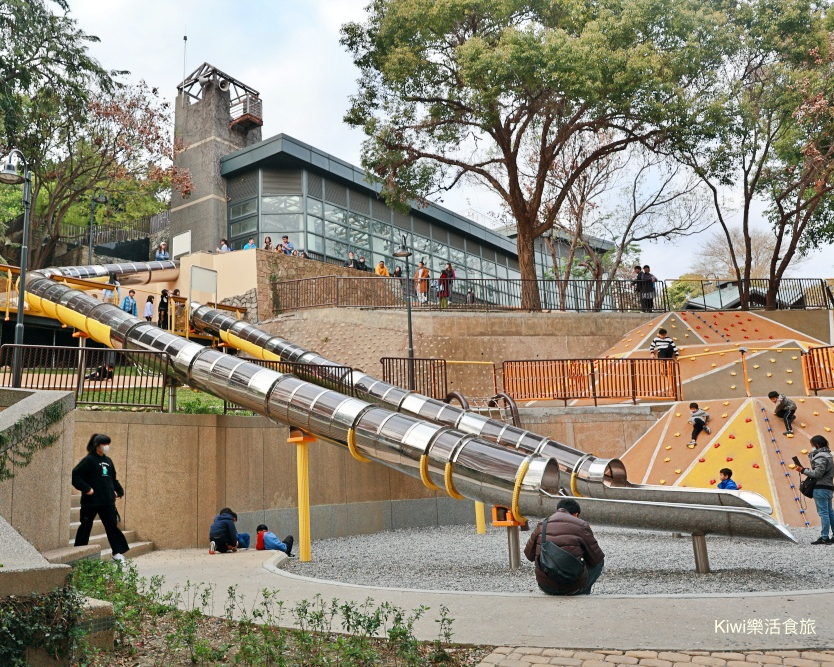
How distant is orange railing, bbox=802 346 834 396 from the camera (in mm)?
16156

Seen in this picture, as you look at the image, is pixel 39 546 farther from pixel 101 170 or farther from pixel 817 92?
pixel 817 92

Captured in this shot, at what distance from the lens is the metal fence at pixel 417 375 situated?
59.1 ft

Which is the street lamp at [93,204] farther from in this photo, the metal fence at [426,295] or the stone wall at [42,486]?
the stone wall at [42,486]

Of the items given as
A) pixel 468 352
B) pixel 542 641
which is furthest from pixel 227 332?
pixel 542 641

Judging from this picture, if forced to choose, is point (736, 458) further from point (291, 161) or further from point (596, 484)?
point (291, 161)

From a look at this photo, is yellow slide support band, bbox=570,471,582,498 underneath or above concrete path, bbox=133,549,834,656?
above

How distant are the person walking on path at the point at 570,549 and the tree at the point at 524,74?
17251 millimetres

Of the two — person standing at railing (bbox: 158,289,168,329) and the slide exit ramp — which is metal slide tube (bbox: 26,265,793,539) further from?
person standing at railing (bbox: 158,289,168,329)

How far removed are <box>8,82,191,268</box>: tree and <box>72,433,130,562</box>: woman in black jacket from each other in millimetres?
21197

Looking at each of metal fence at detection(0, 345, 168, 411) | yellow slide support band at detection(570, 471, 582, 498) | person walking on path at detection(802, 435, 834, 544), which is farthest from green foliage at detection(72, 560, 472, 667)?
person walking on path at detection(802, 435, 834, 544)

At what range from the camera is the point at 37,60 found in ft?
79.4

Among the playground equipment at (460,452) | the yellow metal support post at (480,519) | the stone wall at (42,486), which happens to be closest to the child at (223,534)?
the playground equipment at (460,452)

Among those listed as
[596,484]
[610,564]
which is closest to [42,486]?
[610,564]

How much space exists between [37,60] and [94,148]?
4.09 meters
